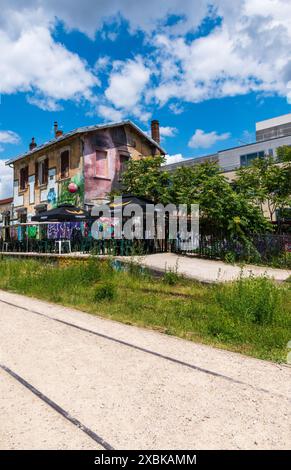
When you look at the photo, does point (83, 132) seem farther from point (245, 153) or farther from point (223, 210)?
point (245, 153)

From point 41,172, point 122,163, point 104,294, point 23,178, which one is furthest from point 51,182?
point 104,294

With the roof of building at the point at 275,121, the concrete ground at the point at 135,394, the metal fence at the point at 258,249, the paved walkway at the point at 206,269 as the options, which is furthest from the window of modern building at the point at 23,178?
the roof of building at the point at 275,121

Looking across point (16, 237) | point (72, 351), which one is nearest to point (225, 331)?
point (72, 351)

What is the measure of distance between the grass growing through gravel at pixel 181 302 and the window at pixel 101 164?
11.6 metres

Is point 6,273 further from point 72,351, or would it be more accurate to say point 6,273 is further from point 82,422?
point 82,422

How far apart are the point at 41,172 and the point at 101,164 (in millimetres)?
5095

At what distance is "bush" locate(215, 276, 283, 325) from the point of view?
542 cm

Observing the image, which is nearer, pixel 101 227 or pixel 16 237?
pixel 101 227

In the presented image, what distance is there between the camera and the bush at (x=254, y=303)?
5.42 m

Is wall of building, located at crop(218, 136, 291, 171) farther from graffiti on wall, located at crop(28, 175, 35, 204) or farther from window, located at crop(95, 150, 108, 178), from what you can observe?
graffiti on wall, located at crop(28, 175, 35, 204)

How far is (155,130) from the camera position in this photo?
26.4 m
